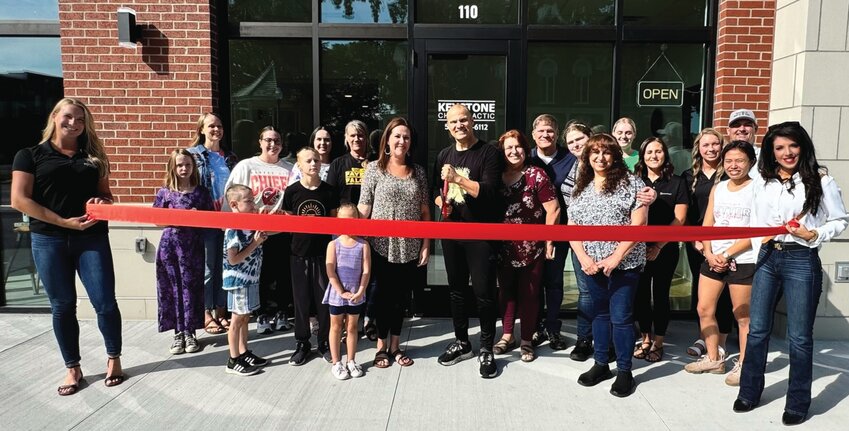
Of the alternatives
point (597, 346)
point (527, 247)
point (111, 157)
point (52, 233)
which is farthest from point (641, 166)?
point (111, 157)

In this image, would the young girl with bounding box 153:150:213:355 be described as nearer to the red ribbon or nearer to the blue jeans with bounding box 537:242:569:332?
the red ribbon

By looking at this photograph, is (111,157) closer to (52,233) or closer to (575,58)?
(52,233)

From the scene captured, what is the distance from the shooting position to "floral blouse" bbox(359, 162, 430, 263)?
4016mm

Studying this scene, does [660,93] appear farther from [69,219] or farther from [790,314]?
[69,219]

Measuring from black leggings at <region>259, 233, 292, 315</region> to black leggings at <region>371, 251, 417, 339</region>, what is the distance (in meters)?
1.06

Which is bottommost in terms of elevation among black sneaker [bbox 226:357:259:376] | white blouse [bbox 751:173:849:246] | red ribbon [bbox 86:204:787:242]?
black sneaker [bbox 226:357:259:376]

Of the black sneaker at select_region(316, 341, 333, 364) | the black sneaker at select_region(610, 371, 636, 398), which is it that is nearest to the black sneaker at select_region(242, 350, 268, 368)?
the black sneaker at select_region(316, 341, 333, 364)

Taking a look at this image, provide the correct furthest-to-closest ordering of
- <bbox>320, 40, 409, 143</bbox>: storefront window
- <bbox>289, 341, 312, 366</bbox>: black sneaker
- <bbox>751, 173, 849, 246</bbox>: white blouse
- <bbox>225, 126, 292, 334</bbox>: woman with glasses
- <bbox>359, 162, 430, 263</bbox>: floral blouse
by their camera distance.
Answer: <bbox>320, 40, 409, 143</bbox>: storefront window → <bbox>225, 126, 292, 334</bbox>: woman with glasses → <bbox>289, 341, 312, 366</bbox>: black sneaker → <bbox>359, 162, 430, 263</bbox>: floral blouse → <bbox>751, 173, 849, 246</bbox>: white blouse

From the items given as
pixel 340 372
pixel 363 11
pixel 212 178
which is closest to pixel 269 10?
pixel 363 11

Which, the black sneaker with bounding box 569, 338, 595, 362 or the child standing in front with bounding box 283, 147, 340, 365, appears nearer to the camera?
the child standing in front with bounding box 283, 147, 340, 365

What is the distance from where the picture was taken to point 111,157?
17.2 feet

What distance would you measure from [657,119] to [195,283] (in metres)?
4.72

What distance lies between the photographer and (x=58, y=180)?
3.49 m

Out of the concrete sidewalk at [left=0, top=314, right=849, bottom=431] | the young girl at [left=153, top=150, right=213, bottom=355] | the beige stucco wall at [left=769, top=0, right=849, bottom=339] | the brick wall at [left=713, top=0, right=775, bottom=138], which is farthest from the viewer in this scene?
the brick wall at [left=713, top=0, right=775, bottom=138]
